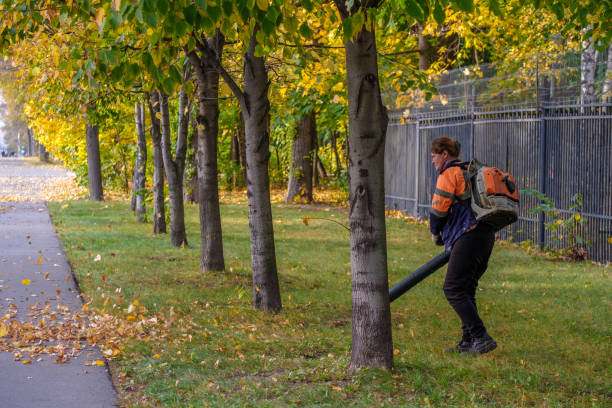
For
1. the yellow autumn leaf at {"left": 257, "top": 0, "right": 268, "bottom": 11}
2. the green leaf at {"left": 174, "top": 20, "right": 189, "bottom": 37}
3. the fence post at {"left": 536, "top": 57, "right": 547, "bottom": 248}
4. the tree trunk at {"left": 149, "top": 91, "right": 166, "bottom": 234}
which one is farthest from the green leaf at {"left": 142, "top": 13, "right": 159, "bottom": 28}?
the tree trunk at {"left": 149, "top": 91, "right": 166, "bottom": 234}

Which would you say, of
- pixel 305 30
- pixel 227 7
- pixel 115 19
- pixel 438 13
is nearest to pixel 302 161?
pixel 305 30

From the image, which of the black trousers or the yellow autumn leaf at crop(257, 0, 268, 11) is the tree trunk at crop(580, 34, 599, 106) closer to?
the black trousers

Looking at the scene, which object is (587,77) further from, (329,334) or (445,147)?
(329,334)

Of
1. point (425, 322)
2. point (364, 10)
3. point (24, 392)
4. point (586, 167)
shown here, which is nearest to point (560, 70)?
point (586, 167)

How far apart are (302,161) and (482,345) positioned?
17187 mm

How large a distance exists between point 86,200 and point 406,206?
11.3 m

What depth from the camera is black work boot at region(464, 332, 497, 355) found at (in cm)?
623

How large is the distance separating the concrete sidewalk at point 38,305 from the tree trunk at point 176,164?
1939 mm

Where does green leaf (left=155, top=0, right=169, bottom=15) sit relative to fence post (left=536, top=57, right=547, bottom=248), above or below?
above

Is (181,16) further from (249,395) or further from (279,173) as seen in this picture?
(279,173)

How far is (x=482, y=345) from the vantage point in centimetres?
623

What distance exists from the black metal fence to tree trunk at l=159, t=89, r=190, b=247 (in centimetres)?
587

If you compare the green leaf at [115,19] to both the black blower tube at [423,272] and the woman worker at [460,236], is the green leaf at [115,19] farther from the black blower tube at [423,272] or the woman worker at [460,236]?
the black blower tube at [423,272]

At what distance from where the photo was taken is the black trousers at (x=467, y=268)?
6062mm
